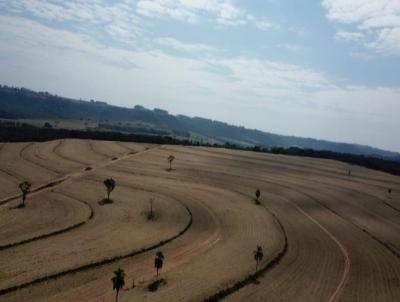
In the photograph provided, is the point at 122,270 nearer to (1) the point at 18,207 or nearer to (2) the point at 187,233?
(2) the point at 187,233

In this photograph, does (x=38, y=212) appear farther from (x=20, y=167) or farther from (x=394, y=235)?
(x=394, y=235)

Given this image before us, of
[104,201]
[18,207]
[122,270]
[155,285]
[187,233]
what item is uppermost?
[122,270]

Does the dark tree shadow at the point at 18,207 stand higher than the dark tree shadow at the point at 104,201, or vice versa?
the dark tree shadow at the point at 104,201

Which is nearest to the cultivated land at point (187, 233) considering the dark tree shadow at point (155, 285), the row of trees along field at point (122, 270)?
the dark tree shadow at point (155, 285)

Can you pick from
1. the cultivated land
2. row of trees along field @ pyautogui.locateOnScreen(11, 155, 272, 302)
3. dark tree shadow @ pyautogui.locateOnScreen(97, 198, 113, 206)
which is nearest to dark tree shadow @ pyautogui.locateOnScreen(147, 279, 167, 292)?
row of trees along field @ pyautogui.locateOnScreen(11, 155, 272, 302)

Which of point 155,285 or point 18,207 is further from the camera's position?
point 18,207

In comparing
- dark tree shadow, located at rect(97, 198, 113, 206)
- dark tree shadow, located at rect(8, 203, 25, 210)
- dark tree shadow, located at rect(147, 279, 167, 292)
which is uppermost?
dark tree shadow, located at rect(97, 198, 113, 206)

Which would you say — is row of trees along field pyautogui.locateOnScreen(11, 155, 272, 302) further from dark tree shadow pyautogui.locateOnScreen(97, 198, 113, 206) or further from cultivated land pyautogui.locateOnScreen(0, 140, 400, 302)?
cultivated land pyautogui.locateOnScreen(0, 140, 400, 302)

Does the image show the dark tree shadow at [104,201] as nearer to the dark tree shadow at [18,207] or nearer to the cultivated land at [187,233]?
the cultivated land at [187,233]

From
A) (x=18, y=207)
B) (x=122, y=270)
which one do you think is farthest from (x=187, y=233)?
(x=18, y=207)

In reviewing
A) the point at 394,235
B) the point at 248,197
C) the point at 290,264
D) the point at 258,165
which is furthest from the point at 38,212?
the point at 258,165
